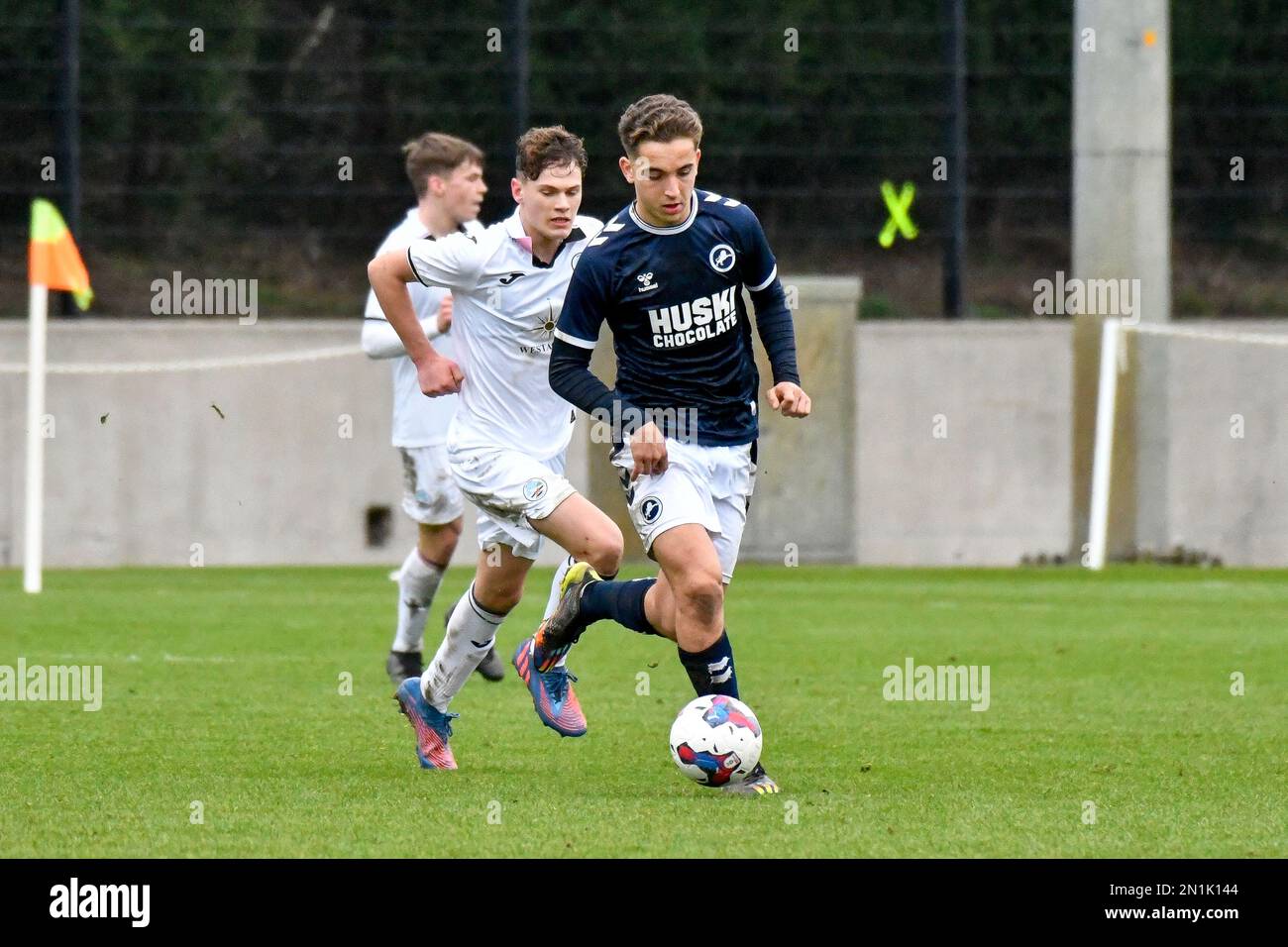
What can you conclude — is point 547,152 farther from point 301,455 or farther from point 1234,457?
point 1234,457

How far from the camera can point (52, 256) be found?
14.1 metres

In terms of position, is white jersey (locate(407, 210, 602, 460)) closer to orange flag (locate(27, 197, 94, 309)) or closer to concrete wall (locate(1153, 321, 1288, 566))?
orange flag (locate(27, 197, 94, 309))

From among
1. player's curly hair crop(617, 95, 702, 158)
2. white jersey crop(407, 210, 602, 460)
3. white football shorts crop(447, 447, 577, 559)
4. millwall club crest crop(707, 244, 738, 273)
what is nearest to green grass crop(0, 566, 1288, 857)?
white football shorts crop(447, 447, 577, 559)

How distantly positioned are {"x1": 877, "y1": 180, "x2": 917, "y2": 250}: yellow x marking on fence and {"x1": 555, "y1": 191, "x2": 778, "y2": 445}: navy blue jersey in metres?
11.7

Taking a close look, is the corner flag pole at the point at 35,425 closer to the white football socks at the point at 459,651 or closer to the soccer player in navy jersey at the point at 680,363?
the white football socks at the point at 459,651

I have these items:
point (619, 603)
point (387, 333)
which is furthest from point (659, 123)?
point (387, 333)

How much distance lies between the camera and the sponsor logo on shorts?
21.0ft

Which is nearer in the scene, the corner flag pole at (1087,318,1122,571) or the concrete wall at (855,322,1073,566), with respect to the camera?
the corner flag pole at (1087,318,1122,571)

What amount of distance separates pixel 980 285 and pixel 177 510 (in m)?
7.45

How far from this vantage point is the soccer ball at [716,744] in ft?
20.1

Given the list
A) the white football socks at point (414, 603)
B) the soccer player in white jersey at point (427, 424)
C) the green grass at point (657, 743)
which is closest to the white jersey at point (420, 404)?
the soccer player in white jersey at point (427, 424)
